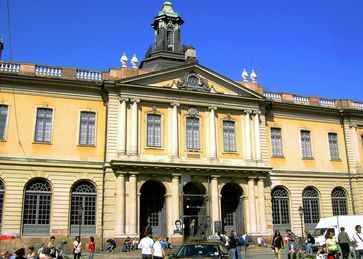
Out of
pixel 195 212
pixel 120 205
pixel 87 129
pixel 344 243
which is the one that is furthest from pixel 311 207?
pixel 87 129

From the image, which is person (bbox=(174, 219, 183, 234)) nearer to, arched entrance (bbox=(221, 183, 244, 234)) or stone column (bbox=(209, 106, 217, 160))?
arched entrance (bbox=(221, 183, 244, 234))

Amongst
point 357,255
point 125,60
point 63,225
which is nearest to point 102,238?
point 63,225

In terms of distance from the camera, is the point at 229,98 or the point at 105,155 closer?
the point at 105,155

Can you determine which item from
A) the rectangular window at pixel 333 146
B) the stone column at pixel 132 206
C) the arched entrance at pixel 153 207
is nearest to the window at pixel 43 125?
the stone column at pixel 132 206

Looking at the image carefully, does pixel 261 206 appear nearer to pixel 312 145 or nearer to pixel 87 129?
pixel 312 145

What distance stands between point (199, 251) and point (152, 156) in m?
14.5

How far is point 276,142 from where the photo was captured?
34125mm

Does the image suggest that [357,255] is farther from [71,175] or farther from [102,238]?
[71,175]

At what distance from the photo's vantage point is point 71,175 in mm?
27906

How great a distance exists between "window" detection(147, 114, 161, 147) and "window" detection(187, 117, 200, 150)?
2.25 meters

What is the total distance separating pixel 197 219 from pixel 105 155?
8099 millimetres

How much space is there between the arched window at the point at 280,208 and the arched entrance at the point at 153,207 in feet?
29.6

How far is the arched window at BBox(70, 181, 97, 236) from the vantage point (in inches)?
1080

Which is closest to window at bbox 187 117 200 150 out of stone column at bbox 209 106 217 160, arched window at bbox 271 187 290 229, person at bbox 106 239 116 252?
stone column at bbox 209 106 217 160
